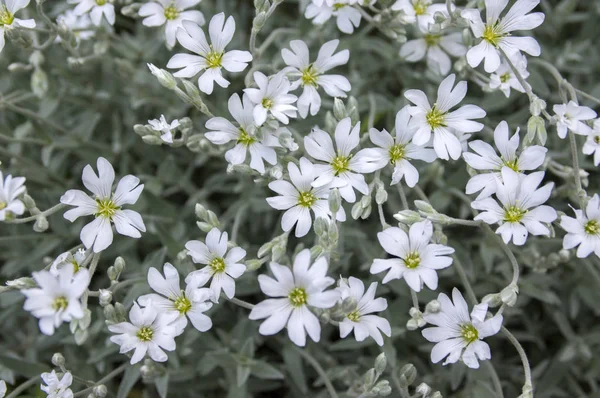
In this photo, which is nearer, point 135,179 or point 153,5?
point 135,179

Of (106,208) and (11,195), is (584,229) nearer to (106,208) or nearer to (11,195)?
(106,208)

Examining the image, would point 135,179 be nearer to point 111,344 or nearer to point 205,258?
point 205,258

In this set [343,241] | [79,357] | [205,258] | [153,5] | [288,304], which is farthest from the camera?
[79,357]

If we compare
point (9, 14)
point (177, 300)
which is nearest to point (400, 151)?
point (177, 300)

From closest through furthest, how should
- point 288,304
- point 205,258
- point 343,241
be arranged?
point 288,304 < point 205,258 < point 343,241

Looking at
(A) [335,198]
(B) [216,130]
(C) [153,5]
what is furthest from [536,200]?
(C) [153,5]

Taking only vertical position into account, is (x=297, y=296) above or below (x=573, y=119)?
below
